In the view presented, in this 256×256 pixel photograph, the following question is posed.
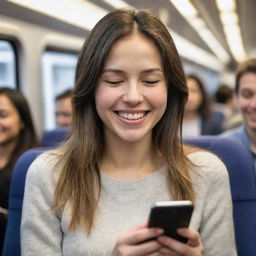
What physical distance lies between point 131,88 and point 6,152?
1591mm

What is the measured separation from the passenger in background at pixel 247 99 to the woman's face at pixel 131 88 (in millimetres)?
1137

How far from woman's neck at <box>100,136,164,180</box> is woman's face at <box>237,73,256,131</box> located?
1.03m

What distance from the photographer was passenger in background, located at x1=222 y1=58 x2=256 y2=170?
2354 mm

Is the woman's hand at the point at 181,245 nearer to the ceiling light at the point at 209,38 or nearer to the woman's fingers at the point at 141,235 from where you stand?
the woman's fingers at the point at 141,235

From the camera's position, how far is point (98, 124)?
4.84 feet

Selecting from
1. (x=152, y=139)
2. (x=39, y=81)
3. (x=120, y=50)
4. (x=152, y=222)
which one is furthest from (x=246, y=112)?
(x=39, y=81)

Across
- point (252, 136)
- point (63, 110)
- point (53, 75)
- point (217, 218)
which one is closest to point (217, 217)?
point (217, 218)

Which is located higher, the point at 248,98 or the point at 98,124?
the point at 248,98

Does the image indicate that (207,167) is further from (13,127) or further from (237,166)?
(13,127)

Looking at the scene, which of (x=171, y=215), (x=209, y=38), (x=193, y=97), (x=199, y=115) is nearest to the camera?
(x=171, y=215)

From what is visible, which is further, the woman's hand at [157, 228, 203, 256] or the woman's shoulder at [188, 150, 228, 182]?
the woman's shoulder at [188, 150, 228, 182]

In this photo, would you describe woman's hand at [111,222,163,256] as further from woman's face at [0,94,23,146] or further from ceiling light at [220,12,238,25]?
ceiling light at [220,12,238,25]

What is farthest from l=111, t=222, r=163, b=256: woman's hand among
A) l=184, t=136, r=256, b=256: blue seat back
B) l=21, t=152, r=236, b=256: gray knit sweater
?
l=184, t=136, r=256, b=256: blue seat back

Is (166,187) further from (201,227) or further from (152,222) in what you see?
(152,222)
